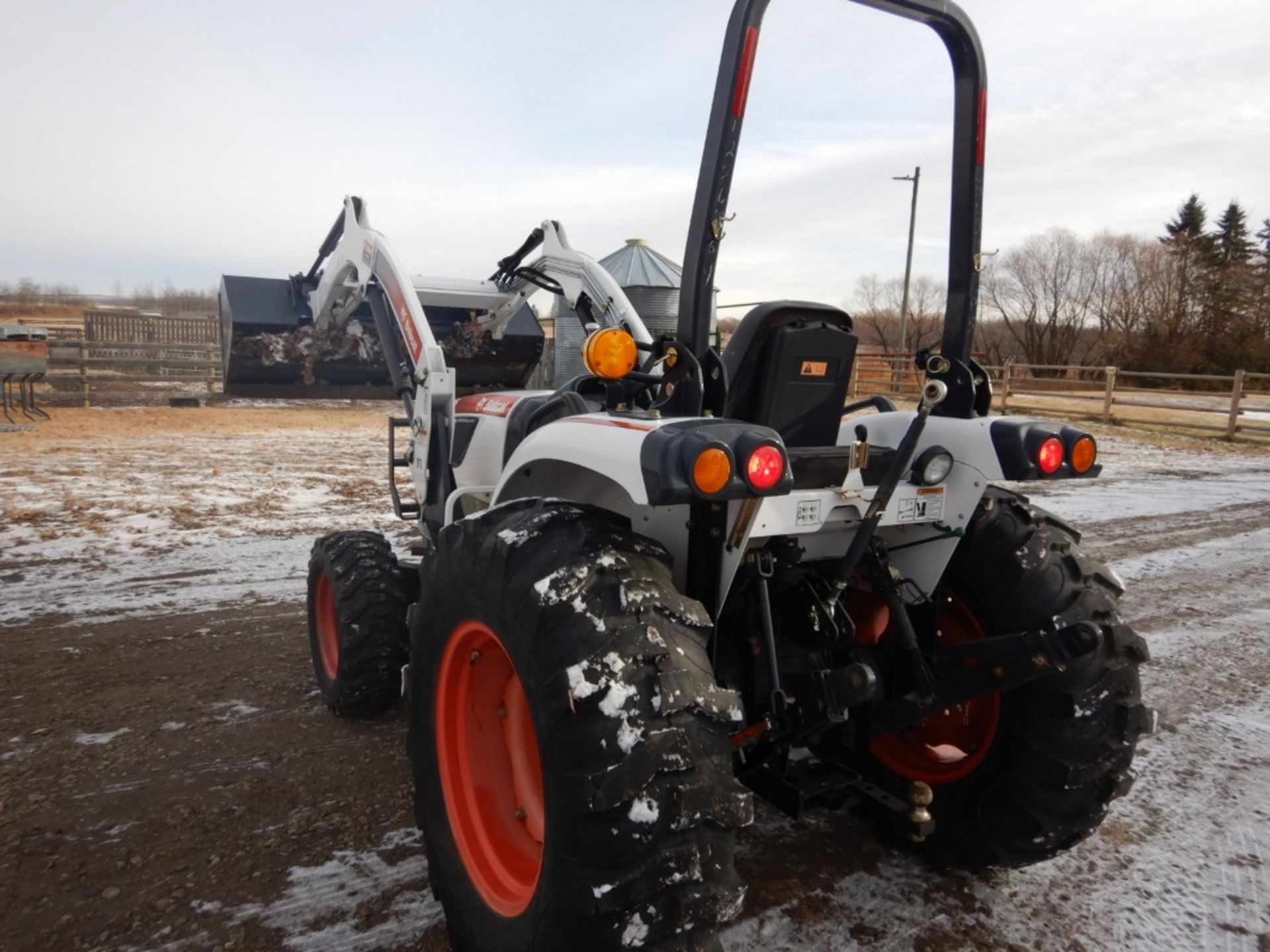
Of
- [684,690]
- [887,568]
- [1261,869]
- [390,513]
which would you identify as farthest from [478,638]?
[390,513]

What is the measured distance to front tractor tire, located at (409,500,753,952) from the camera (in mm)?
1619

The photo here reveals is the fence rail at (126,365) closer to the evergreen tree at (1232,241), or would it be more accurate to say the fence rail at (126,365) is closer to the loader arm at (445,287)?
the loader arm at (445,287)

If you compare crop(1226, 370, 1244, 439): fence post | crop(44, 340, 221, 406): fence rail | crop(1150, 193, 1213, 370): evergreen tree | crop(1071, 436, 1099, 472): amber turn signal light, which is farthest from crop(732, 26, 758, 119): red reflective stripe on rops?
crop(1150, 193, 1213, 370): evergreen tree

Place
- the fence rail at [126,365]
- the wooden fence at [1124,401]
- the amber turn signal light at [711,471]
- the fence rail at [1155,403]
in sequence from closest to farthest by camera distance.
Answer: the amber turn signal light at [711,471] < the fence rail at [126,365] < the wooden fence at [1124,401] < the fence rail at [1155,403]

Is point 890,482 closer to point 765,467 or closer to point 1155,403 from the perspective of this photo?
point 765,467

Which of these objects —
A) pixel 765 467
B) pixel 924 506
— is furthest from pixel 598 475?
pixel 924 506

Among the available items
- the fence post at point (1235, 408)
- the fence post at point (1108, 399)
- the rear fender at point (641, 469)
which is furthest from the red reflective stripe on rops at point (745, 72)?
the fence post at point (1108, 399)

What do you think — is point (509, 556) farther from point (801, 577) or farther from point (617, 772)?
point (801, 577)

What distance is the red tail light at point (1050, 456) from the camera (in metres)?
2.25

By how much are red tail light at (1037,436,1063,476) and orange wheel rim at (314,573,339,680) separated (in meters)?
2.79

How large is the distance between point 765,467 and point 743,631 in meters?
0.77

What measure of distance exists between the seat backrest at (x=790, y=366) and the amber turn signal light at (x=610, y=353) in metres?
0.27

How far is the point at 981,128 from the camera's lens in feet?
7.93

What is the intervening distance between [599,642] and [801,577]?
2.83ft
